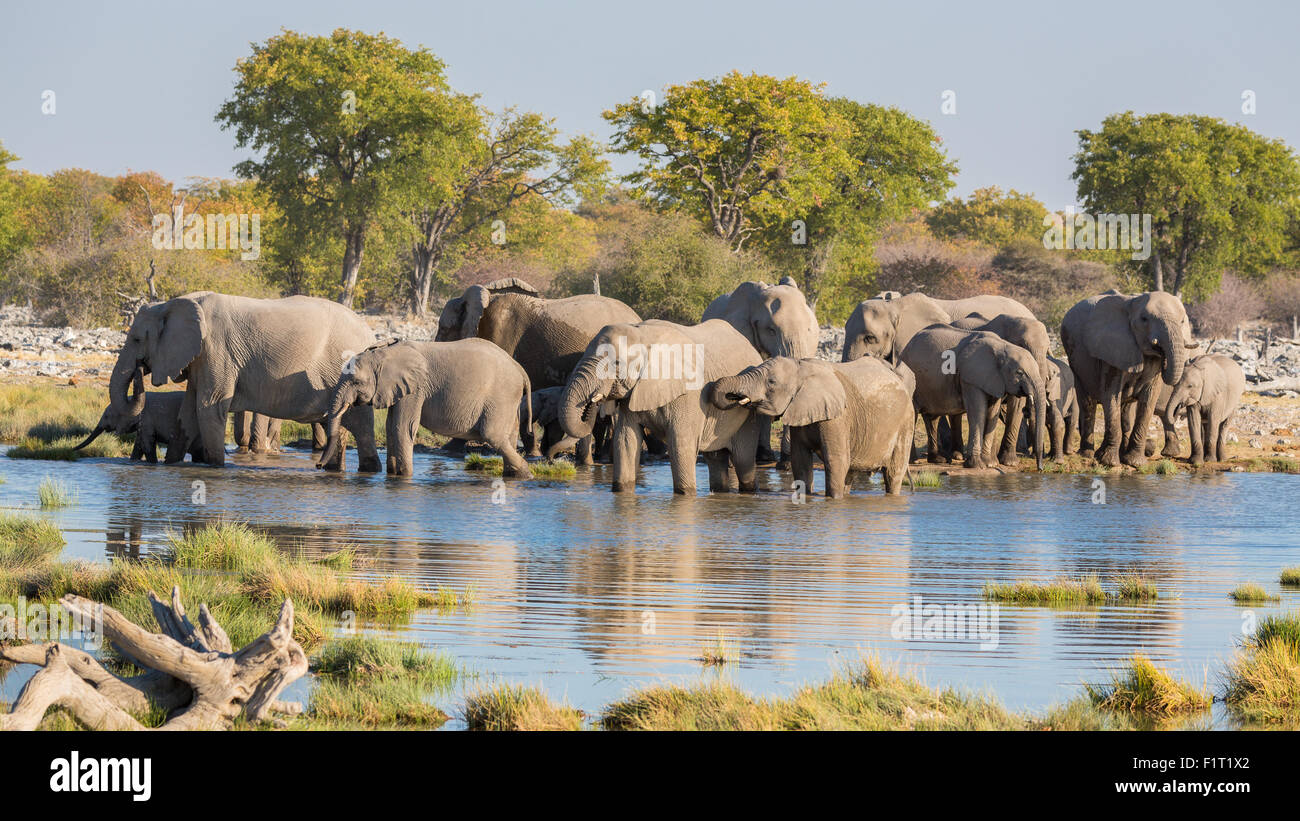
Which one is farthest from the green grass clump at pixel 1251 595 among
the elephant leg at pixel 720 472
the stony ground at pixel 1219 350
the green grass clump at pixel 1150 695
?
the stony ground at pixel 1219 350

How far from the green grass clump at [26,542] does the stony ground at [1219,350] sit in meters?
20.1

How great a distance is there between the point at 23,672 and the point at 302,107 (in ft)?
158

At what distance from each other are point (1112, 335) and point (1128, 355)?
43cm

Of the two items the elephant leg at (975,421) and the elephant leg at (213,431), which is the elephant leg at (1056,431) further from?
the elephant leg at (213,431)

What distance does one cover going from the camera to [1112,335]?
961 inches

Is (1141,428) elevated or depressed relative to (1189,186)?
depressed

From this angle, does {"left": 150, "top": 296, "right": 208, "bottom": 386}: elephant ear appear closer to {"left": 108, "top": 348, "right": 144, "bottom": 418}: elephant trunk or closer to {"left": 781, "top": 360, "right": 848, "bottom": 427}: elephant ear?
{"left": 108, "top": 348, "right": 144, "bottom": 418}: elephant trunk

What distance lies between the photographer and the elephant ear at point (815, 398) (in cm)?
1720

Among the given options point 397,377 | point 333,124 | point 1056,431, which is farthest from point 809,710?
point 333,124

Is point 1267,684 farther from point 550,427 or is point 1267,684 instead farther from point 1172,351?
point 1172,351

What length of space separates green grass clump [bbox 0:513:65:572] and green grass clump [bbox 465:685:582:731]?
485cm

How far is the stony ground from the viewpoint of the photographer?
28.6m

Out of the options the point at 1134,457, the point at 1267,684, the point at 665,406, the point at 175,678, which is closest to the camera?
the point at 175,678
